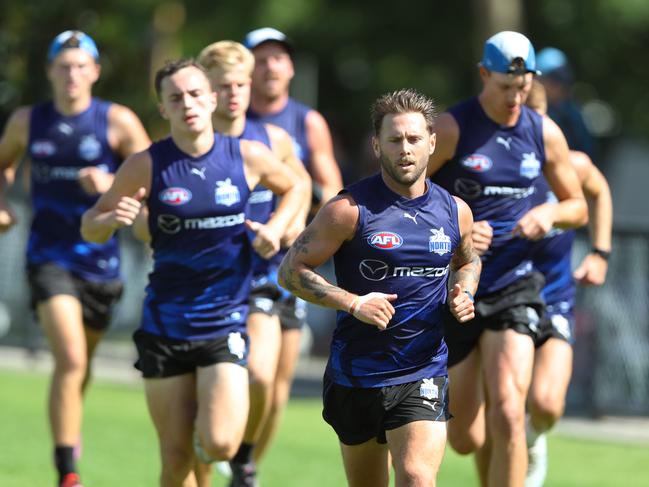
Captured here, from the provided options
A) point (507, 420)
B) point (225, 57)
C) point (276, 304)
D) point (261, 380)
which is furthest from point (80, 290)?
point (507, 420)

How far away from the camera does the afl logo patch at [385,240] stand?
695 centimetres

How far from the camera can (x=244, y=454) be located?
9492mm

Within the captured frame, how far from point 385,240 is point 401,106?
2.02 feet

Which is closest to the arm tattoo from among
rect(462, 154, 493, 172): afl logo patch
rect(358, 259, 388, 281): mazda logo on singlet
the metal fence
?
rect(358, 259, 388, 281): mazda logo on singlet

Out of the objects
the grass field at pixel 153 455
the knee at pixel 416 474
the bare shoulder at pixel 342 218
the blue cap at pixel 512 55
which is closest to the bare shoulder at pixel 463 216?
the bare shoulder at pixel 342 218

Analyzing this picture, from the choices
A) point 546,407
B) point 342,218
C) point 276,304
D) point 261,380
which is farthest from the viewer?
point 276,304

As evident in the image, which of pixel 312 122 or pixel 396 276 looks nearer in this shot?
pixel 396 276

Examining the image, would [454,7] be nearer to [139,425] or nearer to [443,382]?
[139,425]

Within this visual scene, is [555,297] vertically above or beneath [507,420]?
above

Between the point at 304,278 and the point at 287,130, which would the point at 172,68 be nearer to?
the point at 304,278

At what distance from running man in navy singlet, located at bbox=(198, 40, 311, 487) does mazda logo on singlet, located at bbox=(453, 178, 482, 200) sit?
933 millimetres

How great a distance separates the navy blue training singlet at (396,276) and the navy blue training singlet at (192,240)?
3.96 ft

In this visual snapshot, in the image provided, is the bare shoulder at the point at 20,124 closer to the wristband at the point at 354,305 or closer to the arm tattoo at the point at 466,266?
the arm tattoo at the point at 466,266

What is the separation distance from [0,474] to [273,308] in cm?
219
